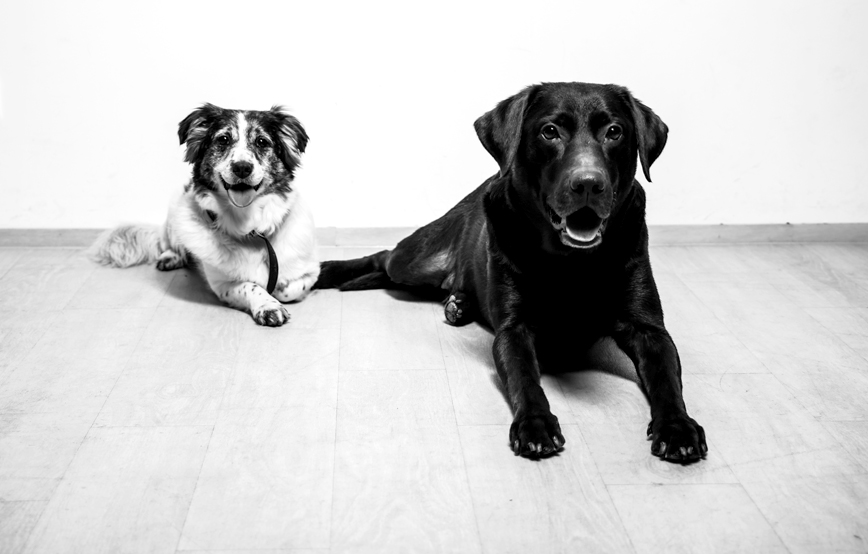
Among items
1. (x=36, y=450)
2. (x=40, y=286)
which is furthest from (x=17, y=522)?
(x=40, y=286)

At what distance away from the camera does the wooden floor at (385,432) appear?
177 cm

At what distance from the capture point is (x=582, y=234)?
228 cm

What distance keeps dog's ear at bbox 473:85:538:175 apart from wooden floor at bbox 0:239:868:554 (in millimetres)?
661

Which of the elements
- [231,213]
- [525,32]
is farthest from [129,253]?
[525,32]

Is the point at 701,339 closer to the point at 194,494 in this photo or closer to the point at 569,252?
the point at 569,252

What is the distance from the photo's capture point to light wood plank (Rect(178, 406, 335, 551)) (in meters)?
1.75

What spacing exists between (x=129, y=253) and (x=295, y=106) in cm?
93

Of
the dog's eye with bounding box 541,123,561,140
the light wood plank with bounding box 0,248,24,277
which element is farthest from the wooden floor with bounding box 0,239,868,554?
the dog's eye with bounding box 541,123,561,140

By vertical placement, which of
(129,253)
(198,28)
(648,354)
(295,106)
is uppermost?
(198,28)

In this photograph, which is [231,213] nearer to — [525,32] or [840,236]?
[525,32]

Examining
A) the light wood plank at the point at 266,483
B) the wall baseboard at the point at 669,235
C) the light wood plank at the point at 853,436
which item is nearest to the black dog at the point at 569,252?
the light wood plank at the point at 853,436

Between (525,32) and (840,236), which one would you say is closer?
(525,32)

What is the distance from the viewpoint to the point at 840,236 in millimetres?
3945

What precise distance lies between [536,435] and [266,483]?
0.66m
